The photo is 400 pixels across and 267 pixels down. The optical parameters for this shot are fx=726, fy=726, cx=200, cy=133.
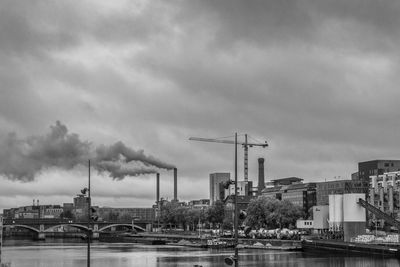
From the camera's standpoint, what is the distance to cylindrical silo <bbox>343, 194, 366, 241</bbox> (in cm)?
14401

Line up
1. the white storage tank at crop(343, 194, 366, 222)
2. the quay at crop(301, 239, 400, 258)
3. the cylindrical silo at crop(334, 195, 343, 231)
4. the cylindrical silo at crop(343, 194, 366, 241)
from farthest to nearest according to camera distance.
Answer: the cylindrical silo at crop(334, 195, 343, 231) → the white storage tank at crop(343, 194, 366, 222) → the cylindrical silo at crop(343, 194, 366, 241) → the quay at crop(301, 239, 400, 258)

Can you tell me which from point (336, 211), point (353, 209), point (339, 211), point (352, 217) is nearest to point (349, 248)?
point (352, 217)

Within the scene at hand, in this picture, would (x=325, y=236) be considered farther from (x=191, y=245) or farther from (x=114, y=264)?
(x=114, y=264)

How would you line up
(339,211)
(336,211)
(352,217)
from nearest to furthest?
(352,217) → (339,211) → (336,211)

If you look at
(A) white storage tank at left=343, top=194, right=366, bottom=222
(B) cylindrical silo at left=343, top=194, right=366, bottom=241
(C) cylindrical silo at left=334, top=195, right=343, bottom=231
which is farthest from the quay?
(A) white storage tank at left=343, top=194, right=366, bottom=222

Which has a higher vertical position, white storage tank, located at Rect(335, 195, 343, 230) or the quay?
white storage tank, located at Rect(335, 195, 343, 230)

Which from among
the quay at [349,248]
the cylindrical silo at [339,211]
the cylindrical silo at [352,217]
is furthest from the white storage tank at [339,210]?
the quay at [349,248]

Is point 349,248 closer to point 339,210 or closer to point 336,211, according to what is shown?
point 339,210

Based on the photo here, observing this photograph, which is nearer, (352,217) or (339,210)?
(352,217)

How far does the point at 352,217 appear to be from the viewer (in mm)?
145375

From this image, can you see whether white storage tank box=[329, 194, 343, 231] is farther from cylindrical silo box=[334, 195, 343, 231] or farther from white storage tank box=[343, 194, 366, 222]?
white storage tank box=[343, 194, 366, 222]

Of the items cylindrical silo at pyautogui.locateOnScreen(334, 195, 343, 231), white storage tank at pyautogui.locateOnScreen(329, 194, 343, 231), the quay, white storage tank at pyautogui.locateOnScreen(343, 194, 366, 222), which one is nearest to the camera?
the quay

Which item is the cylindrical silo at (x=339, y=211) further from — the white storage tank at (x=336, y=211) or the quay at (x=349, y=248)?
the quay at (x=349, y=248)

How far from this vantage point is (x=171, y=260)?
124938 millimetres
